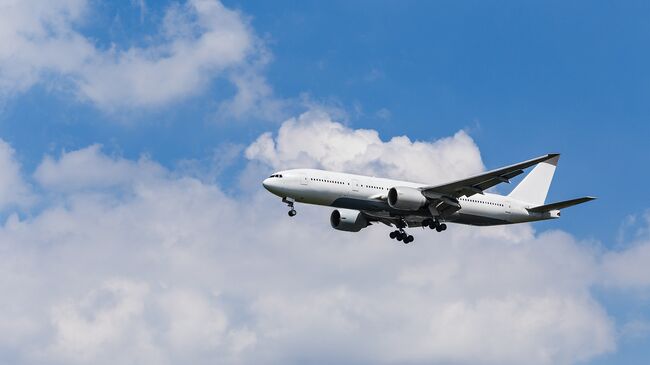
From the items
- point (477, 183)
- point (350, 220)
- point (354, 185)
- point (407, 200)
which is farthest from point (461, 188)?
point (350, 220)

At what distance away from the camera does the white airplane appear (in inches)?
2584

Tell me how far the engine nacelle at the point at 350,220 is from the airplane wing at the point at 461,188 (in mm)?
7359

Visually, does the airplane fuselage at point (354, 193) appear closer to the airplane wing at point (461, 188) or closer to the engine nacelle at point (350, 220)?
the airplane wing at point (461, 188)

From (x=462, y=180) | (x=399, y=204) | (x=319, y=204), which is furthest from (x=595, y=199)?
(x=319, y=204)

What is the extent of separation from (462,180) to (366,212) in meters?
7.52

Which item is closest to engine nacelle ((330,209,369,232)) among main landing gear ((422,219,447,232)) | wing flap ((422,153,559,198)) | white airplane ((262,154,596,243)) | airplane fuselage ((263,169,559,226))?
white airplane ((262,154,596,243))

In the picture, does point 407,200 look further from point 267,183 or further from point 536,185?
point 536,185

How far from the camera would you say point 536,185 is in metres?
81.2

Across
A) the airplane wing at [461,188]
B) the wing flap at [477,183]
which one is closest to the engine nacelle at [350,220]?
the airplane wing at [461,188]

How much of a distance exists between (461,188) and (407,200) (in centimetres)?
418

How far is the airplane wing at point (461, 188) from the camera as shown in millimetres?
65375

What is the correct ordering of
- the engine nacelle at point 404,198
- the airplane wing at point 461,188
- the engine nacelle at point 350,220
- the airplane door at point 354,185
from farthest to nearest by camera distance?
the engine nacelle at point 350,220 → the engine nacelle at point 404,198 → the airplane door at point 354,185 → the airplane wing at point 461,188

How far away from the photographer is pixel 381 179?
69250mm

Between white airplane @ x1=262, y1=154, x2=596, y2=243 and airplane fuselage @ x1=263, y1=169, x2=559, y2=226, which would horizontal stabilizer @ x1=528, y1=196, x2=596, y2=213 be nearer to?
white airplane @ x1=262, y1=154, x2=596, y2=243
